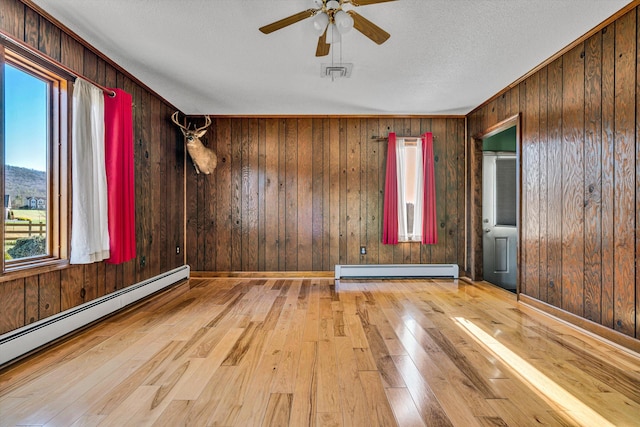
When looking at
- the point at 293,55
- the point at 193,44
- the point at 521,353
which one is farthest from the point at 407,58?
the point at 521,353

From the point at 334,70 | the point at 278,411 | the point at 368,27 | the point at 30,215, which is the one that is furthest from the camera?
the point at 334,70

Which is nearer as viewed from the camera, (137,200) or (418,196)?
(137,200)

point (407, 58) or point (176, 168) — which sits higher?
point (407, 58)

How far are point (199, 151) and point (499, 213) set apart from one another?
15.2ft

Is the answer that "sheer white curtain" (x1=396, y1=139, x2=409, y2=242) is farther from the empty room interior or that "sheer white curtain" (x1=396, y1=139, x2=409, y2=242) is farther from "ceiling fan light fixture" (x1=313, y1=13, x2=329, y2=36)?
"ceiling fan light fixture" (x1=313, y1=13, x2=329, y2=36)

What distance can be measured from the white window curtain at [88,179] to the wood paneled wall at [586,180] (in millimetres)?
4270

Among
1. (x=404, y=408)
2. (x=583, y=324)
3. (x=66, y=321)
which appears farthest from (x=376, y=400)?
(x=66, y=321)

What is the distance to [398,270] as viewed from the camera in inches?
183

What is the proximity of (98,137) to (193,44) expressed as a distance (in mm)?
1203

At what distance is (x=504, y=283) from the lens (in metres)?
4.85

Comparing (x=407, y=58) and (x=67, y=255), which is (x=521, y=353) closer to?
(x=407, y=58)

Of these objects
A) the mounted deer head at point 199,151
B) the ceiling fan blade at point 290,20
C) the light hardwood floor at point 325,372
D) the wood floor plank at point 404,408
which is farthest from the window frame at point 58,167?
the wood floor plank at point 404,408

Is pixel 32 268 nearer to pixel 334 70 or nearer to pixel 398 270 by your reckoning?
pixel 334 70

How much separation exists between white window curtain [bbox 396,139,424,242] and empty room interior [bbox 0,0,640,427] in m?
0.68
